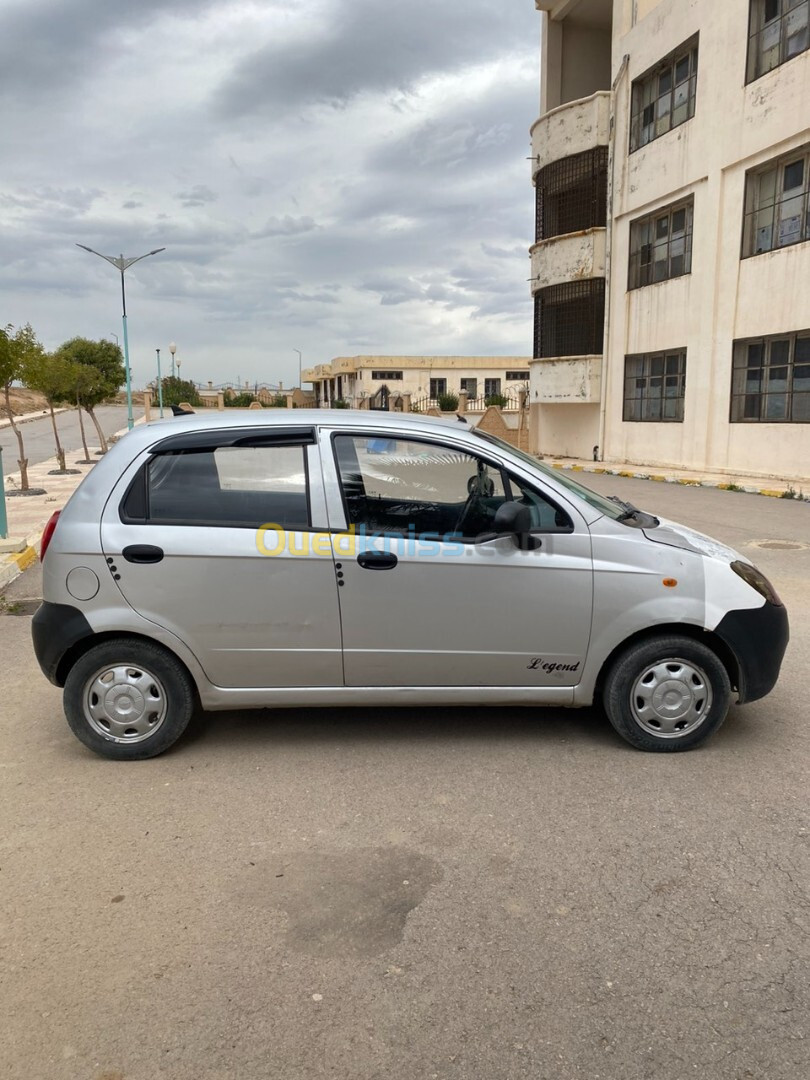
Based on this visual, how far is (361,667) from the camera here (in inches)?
164

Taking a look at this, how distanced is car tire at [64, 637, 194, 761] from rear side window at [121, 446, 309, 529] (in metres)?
0.69

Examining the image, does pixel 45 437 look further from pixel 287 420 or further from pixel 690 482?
pixel 287 420

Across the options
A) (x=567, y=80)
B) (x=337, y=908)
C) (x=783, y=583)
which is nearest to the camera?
(x=337, y=908)

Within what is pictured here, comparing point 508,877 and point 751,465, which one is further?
point 751,465

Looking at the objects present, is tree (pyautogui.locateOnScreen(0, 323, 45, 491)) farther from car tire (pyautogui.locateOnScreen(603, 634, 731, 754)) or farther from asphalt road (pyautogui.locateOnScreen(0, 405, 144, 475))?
car tire (pyautogui.locateOnScreen(603, 634, 731, 754))

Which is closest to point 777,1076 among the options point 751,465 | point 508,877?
point 508,877

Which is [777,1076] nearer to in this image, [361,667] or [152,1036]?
[152,1036]

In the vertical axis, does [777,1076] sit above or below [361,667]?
below

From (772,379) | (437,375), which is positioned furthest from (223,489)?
(437,375)

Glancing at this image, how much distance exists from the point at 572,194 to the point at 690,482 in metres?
12.8

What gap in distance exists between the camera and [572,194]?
26641 millimetres

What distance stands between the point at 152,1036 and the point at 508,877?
1.36 meters

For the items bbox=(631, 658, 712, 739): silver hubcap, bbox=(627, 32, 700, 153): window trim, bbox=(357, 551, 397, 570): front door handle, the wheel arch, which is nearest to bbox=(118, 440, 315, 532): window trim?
bbox=(357, 551, 397, 570): front door handle

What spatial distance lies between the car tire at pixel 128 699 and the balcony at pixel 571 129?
→ 2539cm
